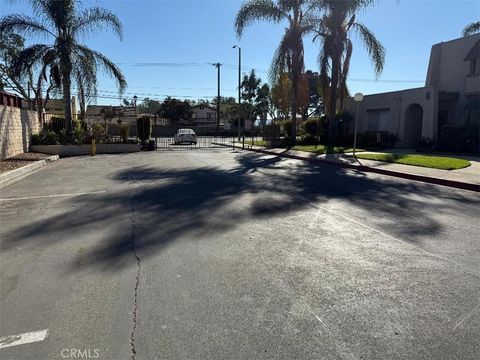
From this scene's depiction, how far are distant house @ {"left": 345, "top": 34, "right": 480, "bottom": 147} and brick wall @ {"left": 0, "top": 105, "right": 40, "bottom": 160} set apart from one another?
2073 cm

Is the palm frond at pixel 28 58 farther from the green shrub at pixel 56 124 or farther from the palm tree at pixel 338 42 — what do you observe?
the palm tree at pixel 338 42

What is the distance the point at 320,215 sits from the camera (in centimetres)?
727

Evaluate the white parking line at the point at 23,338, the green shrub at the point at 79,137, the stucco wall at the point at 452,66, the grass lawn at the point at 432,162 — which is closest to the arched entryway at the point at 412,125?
the stucco wall at the point at 452,66

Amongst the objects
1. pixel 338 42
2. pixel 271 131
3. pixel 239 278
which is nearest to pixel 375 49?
pixel 338 42

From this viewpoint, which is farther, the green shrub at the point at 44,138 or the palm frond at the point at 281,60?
the palm frond at the point at 281,60

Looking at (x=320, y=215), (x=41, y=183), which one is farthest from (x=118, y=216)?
(x=41, y=183)

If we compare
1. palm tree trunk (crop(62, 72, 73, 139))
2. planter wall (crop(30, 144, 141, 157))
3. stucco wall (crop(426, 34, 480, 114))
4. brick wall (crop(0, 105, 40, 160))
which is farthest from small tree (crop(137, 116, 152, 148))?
stucco wall (crop(426, 34, 480, 114))

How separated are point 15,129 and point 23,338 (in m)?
17.2

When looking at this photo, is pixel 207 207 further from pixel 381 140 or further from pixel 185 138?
pixel 185 138

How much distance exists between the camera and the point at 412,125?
82.1ft

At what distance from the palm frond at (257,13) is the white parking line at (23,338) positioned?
24705 millimetres

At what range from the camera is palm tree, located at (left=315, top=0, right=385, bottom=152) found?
883 inches

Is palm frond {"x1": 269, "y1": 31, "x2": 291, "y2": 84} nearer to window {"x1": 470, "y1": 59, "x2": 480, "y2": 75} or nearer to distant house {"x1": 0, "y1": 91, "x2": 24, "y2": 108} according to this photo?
window {"x1": 470, "y1": 59, "x2": 480, "y2": 75}

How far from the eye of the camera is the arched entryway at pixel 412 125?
80.9ft
